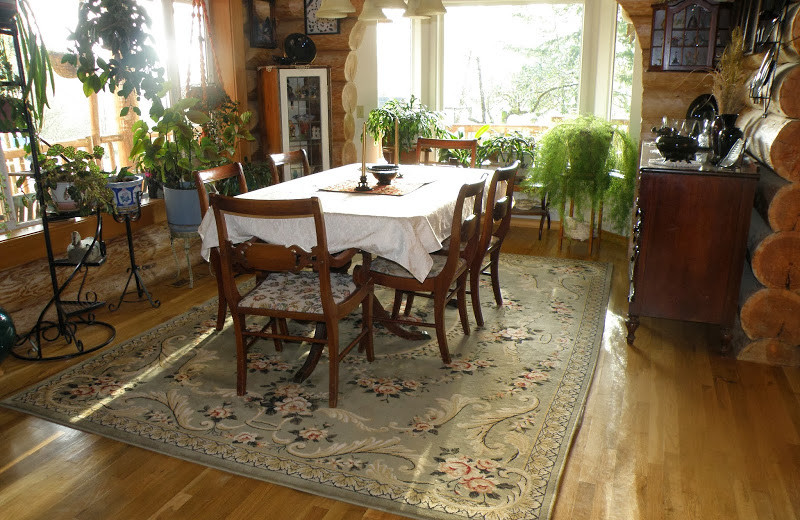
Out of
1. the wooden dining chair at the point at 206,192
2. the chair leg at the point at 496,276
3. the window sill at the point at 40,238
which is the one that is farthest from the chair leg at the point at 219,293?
the chair leg at the point at 496,276

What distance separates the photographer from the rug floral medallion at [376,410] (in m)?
2.34

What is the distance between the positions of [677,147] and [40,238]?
3.58 metres

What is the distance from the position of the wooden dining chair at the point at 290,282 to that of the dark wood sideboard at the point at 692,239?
1.50 meters

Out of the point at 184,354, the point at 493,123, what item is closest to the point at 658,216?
the point at 184,354

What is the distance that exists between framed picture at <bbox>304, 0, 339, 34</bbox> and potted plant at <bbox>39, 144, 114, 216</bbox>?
2679 mm

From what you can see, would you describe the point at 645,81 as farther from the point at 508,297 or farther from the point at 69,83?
the point at 69,83

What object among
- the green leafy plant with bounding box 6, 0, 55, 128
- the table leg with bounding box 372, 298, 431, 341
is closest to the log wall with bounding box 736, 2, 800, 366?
the table leg with bounding box 372, 298, 431, 341

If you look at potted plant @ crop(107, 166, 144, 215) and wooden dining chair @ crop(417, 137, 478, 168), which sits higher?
wooden dining chair @ crop(417, 137, 478, 168)

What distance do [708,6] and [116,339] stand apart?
4.52 m

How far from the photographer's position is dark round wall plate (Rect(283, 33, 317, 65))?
5.83m

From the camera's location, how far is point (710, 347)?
11.7 feet

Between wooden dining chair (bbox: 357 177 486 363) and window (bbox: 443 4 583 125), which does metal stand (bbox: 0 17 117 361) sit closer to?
wooden dining chair (bbox: 357 177 486 363)

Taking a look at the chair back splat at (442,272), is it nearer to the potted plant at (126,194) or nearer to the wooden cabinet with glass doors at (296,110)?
the potted plant at (126,194)

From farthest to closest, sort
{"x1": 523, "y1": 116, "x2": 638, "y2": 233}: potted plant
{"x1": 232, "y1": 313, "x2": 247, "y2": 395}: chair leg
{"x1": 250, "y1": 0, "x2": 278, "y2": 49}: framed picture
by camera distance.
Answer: {"x1": 250, "y1": 0, "x2": 278, "y2": 49}: framed picture, {"x1": 523, "y1": 116, "x2": 638, "y2": 233}: potted plant, {"x1": 232, "y1": 313, "x2": 247, "y2": 395}: chair leg
